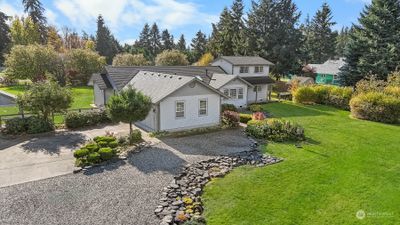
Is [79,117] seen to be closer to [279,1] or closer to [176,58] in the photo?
[176,58]

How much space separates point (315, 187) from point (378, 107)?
17675mm

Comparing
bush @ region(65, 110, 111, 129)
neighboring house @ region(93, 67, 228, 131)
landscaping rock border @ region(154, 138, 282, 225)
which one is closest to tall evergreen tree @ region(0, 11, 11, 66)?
bush @ region(65, 110, 111, 129)

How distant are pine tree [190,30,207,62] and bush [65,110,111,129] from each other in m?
45.7

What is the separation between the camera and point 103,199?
34.5ft

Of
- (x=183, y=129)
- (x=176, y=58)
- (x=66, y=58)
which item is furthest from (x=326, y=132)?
(x=66, y=58)

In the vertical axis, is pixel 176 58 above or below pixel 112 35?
below

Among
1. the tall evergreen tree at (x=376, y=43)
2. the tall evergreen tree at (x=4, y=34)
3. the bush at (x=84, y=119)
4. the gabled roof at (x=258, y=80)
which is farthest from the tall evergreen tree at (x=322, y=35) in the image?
the tall evergreen tree at (x=4, y=34)

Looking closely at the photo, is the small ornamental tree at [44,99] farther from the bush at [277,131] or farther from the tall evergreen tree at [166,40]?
the tall evergreen tree at [166,40]

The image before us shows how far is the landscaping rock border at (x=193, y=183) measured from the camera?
9648 millimetres

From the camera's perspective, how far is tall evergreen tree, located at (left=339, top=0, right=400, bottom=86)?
34000 mm

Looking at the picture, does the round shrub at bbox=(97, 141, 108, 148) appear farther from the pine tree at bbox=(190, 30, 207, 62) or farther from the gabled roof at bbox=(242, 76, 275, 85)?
the pine tree at bbox=(190, 30, 207, 62)

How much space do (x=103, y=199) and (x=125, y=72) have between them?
1867 centimetres

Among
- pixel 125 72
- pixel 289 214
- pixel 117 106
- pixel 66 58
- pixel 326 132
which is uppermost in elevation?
pixel 66 58

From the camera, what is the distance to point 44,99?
18438 millimetres
